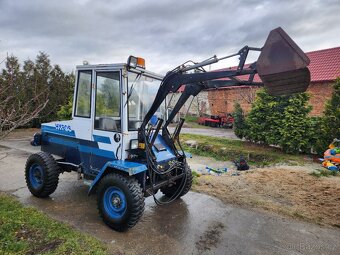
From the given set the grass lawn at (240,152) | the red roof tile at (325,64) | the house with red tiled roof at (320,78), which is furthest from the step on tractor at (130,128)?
the red roof tile at (325,64)

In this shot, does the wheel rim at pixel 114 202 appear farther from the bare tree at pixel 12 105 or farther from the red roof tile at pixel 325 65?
the red roof tile at pixel 325 65

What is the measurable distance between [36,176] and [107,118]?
2.25m

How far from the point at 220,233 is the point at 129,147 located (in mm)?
2051

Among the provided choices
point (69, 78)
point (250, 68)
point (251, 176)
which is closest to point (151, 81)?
point (250, 68)

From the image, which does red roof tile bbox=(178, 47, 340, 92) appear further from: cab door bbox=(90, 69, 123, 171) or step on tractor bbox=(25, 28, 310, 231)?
cab door bbox=(90, 69, 123, 171)

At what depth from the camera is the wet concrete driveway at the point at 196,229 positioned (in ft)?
12.3

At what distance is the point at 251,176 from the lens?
283 inches

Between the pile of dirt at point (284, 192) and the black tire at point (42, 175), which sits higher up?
the black tire at point (42, 175)

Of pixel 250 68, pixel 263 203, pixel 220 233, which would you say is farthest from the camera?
pixel 263 203

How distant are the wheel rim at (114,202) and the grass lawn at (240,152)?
24.8ft

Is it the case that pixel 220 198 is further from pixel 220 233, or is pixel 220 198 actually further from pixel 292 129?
pixel 292 129

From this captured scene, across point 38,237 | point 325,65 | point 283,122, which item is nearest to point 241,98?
point 325,65

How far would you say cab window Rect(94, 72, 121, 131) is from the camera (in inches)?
173

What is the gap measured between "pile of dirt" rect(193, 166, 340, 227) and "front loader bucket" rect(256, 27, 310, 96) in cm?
289
